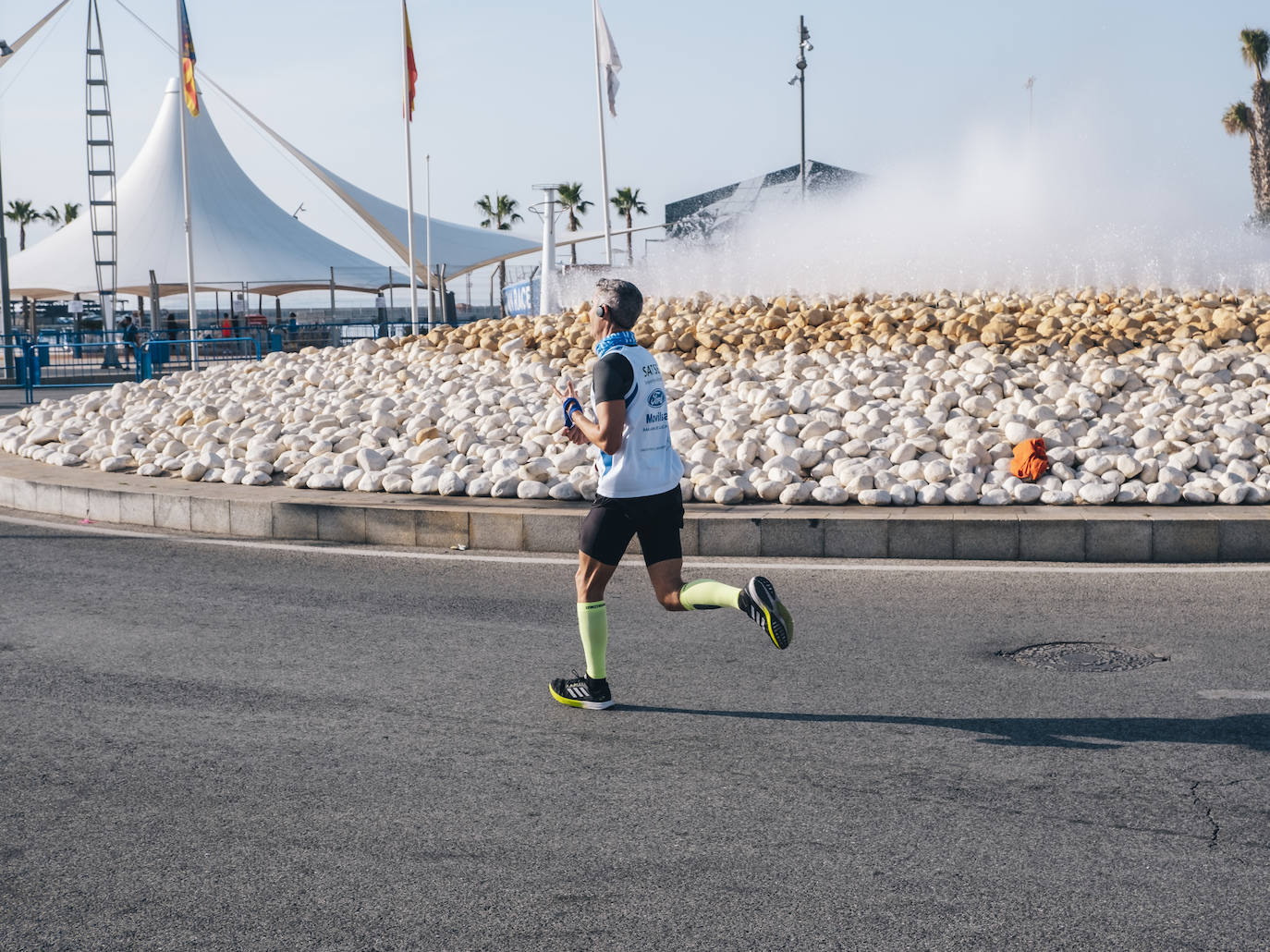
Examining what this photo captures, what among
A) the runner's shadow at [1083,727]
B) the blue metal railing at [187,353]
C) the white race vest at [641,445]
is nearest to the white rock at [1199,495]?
the runner's shadow at [1083,727]

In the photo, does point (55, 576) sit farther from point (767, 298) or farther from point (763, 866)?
point (767, 298)

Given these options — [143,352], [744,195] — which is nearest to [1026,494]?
[143,352]

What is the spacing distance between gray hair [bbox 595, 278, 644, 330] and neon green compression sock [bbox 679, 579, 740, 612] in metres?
1.03

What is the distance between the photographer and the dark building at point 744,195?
145ft

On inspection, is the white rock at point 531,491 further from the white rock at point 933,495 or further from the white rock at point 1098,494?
the white rock at point 1098,494

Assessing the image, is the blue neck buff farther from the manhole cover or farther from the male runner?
the manhole cover

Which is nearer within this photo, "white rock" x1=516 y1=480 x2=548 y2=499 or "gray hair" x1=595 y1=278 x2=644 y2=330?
"gray hair" x1=595 y1=278 x2=644 y2=330

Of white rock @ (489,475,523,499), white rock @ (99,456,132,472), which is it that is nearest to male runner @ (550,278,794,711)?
white rock @ (489,475,523,499)

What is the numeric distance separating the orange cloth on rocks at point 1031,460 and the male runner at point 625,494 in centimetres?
409

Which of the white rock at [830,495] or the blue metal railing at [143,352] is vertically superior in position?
the blue metal railing at [143,352]

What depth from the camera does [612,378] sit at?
4762 millimetres

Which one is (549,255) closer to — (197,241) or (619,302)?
(619,302)

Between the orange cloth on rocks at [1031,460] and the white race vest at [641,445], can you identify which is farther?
the orange cloth on rocks at [1031,460]

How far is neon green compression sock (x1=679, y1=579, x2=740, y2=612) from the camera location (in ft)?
16.2
